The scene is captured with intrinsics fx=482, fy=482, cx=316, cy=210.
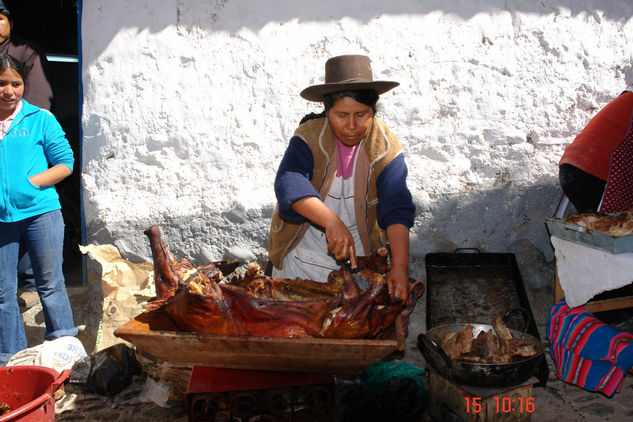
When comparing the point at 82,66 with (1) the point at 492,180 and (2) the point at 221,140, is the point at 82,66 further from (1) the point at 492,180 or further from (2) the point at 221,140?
(1) the point at 492,180

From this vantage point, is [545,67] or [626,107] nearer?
[626,107]

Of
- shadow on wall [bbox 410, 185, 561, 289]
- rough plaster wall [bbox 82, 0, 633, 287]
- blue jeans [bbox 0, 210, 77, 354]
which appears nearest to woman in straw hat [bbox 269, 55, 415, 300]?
rough plaster wall [bbox 82, 0, 633, 287]

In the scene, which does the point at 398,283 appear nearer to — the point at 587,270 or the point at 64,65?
the point at 587,270

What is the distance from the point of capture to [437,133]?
4.24 m

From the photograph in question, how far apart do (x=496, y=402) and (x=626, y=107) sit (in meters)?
2.42

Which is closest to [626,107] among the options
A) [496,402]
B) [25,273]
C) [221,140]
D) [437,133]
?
[437,133]

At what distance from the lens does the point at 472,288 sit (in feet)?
13.2

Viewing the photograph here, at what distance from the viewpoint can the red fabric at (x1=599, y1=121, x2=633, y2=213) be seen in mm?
3387

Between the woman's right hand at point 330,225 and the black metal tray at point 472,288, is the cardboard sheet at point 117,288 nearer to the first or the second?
the woman's right hand at point 330,225

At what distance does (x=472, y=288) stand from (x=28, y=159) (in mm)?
3684

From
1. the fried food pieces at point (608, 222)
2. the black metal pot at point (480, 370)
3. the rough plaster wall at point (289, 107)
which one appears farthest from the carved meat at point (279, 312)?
the rough plaster wall at point (289, 107)

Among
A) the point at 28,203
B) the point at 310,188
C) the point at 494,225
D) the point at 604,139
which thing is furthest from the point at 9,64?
the point at 604,139

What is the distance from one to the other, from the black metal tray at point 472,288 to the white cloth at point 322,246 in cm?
125

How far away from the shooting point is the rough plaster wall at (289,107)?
4.16 meters
